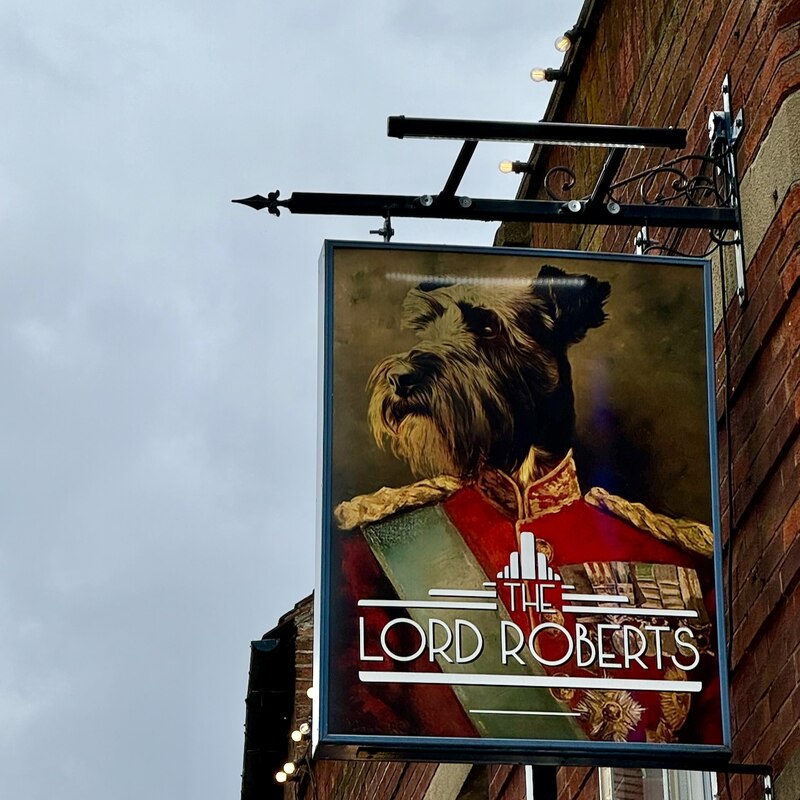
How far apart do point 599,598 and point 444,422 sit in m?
0.96

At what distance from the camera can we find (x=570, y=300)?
8164 millimetres

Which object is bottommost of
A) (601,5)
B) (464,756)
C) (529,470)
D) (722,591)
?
(464,756)

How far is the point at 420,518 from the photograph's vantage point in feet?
25.1

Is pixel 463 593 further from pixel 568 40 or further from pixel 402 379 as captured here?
pixel 568 40

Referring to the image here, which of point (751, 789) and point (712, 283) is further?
point (712, 283)

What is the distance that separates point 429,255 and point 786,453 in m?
1.68

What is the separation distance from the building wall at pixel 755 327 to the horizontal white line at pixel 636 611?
351 millimetres

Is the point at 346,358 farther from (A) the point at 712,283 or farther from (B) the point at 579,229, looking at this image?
(B) the point at 579,229

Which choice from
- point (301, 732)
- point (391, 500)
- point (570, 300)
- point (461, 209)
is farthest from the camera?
point (301, 732)

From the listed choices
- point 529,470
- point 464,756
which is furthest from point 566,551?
point 464,756

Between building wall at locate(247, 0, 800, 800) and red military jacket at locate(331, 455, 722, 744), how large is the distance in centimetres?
27

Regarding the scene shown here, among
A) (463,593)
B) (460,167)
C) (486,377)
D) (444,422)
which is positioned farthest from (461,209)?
(463,593)

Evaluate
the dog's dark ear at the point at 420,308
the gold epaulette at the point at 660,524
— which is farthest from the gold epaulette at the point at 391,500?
the dog's dark ear at the point at 420,308

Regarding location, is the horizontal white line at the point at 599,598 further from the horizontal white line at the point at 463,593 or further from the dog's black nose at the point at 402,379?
the dog's black nose at the point at 402,379
